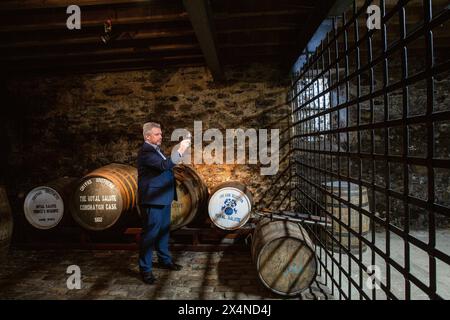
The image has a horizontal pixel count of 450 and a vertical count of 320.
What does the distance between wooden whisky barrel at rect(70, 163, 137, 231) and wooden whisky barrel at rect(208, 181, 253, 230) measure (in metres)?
1.24

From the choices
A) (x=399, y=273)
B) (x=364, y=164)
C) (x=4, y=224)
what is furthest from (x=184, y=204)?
(x=364, y=164)

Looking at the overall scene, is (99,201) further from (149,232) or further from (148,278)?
(148,278)

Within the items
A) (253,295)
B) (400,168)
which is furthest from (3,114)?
(400,168)

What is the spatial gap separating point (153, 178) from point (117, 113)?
2.66 meters

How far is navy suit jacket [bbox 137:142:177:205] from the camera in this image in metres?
3.05

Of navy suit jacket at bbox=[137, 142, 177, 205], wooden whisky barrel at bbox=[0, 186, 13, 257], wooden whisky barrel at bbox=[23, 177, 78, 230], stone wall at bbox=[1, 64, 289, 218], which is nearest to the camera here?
wooden whisky barrel at bbox=[0, 186, 13, 257]

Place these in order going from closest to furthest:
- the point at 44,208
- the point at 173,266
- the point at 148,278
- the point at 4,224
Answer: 1. the point at 4,224
2. the point at 148,278
3. the point at 173,266
4. the point at 44,208

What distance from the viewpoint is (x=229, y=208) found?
378cm

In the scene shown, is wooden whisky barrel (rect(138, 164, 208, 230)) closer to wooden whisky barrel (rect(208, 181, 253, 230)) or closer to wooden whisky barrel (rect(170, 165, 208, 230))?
wooden whisky barrel (rect(170, 165, 208, 230))

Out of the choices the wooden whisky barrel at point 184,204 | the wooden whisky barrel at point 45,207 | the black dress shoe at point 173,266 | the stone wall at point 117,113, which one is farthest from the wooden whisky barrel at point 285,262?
the wooden whisky barrel at point 45,207

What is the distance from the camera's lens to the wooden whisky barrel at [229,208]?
148 inches

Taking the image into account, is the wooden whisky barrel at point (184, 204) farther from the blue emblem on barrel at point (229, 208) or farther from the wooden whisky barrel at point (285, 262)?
the wooden whisky barrel at point (285, 262)

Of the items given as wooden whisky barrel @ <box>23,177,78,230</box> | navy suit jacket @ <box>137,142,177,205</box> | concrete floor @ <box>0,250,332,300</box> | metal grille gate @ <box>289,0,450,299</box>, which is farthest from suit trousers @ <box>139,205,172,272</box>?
metal grille gate @ <box>289,0,450,299</box>
